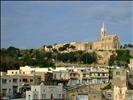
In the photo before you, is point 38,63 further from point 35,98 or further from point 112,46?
point 35,98

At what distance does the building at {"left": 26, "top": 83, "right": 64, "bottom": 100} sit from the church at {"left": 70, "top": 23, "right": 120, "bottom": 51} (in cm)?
2968

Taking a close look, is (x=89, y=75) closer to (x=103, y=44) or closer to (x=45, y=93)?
(x=45, y=93)

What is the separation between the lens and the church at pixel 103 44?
56000mm

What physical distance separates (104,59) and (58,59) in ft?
17.8

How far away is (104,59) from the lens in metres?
52.2

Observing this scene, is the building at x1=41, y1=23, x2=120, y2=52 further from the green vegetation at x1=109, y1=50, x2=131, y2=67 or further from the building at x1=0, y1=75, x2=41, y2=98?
the building at x1=0, y1=75, x2=41, y2=98

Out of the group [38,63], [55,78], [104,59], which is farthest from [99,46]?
[55,78]

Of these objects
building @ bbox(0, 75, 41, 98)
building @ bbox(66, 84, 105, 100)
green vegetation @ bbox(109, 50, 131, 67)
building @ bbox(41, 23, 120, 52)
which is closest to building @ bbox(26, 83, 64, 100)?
building @ bbox(66, 84, 105, 100)

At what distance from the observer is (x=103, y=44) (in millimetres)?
57281

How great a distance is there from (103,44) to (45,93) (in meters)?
31.9

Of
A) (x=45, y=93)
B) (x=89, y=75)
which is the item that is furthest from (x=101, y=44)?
(x=45, y=93)

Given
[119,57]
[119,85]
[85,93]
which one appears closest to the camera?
[119,85]

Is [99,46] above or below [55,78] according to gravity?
above

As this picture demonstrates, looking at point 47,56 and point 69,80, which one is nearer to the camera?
point 69,80
